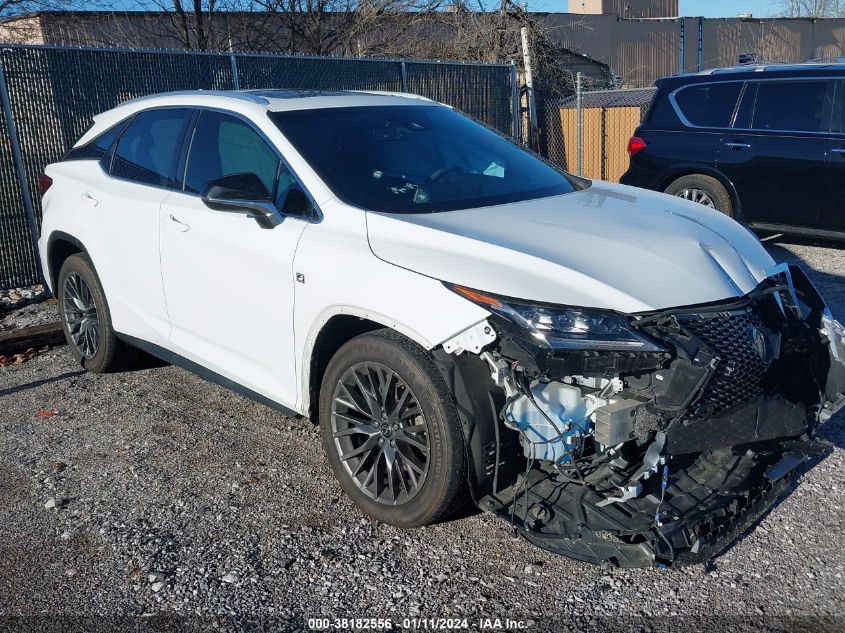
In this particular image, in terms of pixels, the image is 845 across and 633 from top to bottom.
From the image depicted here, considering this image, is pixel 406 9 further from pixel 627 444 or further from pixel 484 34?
pixel 627 444

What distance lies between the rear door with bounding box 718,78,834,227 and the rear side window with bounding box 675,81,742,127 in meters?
0.14

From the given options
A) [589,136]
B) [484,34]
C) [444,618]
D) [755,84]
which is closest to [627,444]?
[444,618]

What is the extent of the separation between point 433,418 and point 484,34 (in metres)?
13.9

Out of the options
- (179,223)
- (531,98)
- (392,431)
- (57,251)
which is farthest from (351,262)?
(531,98)

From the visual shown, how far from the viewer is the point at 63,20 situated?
54.2 feet

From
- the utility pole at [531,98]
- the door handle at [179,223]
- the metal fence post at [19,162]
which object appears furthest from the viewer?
the utility pole at [531,98]

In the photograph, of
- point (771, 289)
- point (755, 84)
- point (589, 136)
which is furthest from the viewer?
point (589, 136)

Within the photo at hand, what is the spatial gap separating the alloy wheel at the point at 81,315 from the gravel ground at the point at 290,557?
1.12 m

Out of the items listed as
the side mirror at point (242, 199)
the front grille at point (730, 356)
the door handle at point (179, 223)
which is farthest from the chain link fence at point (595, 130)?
the front grille at point (730, 356)

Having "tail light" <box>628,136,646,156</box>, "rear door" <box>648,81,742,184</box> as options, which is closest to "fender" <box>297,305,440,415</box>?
"rear door" <box>648,81,742,184</box>

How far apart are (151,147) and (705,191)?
6.15 metres

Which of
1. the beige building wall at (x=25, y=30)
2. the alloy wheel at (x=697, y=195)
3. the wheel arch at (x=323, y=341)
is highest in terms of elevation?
the beige building wall at (x=25, y=30)

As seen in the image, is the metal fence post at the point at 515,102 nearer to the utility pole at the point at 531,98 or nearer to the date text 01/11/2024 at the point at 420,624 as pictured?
Answer: the utility pole at the point at 531,98

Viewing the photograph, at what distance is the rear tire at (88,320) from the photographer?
5.44 metres
